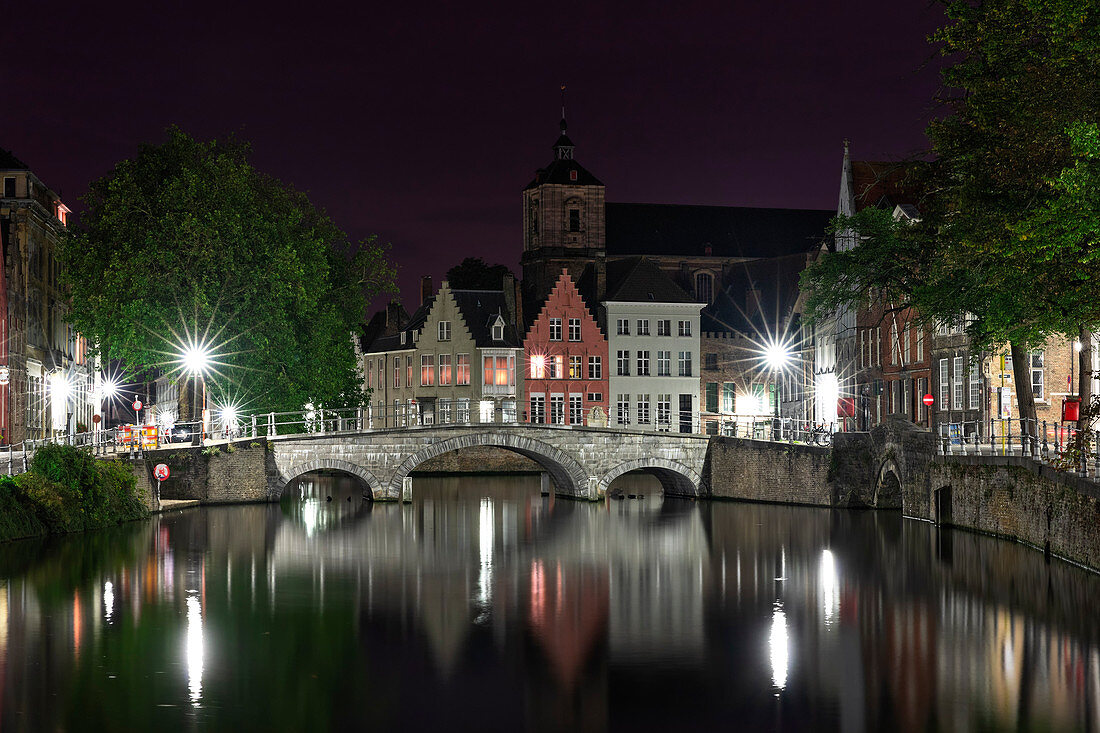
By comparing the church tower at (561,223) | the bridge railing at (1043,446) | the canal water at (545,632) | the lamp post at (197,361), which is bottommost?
the canal water at (545,632)

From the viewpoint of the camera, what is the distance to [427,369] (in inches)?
3009

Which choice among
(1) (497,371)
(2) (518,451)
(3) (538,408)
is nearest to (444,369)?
(1) (497,371)

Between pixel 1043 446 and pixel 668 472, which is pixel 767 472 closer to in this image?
pixel 668 472

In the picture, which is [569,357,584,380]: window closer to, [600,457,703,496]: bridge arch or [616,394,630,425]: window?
[616,394,630,425]: window

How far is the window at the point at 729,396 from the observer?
79.3m

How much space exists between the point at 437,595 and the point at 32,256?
38198 mm

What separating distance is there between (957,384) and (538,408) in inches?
1114

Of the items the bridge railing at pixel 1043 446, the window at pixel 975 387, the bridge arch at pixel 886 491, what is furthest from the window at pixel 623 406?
the bridge railing at pixel 1043 446

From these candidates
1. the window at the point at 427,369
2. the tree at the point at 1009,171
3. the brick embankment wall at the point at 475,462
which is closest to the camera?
the tree at the point at 1009,171

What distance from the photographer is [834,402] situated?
65062mm

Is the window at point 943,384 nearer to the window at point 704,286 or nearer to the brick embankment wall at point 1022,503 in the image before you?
the brick embankment wall at point 1022,503

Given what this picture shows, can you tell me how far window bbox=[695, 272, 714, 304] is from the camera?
288ft

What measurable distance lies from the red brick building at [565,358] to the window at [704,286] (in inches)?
587

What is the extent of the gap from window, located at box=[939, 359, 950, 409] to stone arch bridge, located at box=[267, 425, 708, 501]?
8.64 m
